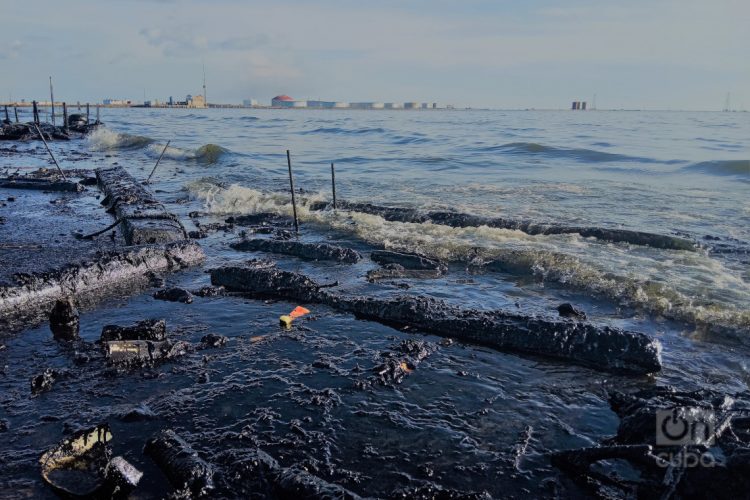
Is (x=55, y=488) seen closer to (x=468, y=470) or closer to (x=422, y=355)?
(x=468, y=470)

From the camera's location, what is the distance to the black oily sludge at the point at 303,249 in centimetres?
1023

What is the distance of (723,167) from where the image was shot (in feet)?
85.8

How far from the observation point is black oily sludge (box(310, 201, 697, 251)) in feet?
37.5

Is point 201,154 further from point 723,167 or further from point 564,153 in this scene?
point 723,167

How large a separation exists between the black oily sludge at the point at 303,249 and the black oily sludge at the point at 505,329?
219 centimetres

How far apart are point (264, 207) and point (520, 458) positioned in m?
13.8

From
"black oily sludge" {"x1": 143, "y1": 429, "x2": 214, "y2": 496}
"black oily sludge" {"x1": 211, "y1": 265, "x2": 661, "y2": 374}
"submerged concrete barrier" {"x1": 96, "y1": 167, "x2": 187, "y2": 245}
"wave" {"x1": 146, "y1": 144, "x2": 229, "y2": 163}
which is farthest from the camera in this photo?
"wave" {"x1": 146, "y1": 144, "x2": 229, "y2": 163}

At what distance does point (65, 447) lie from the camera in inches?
151

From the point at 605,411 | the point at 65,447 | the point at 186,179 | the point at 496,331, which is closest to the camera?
the point at 65,447

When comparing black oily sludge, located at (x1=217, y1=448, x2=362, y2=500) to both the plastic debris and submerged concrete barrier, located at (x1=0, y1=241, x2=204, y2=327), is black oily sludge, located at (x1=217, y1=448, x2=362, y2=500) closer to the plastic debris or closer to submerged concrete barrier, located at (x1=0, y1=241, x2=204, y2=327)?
the plastic debris

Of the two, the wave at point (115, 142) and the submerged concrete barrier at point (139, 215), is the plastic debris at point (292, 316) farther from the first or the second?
the wave at point (115, 142)

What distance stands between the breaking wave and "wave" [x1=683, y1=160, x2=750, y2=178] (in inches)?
725

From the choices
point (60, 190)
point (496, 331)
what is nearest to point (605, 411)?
point (496, 331)

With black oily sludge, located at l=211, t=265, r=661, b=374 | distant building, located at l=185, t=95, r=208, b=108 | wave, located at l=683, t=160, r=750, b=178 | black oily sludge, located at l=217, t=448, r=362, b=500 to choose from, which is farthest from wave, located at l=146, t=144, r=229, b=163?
distant building, located at l=185, t=95, r=208, b=108
